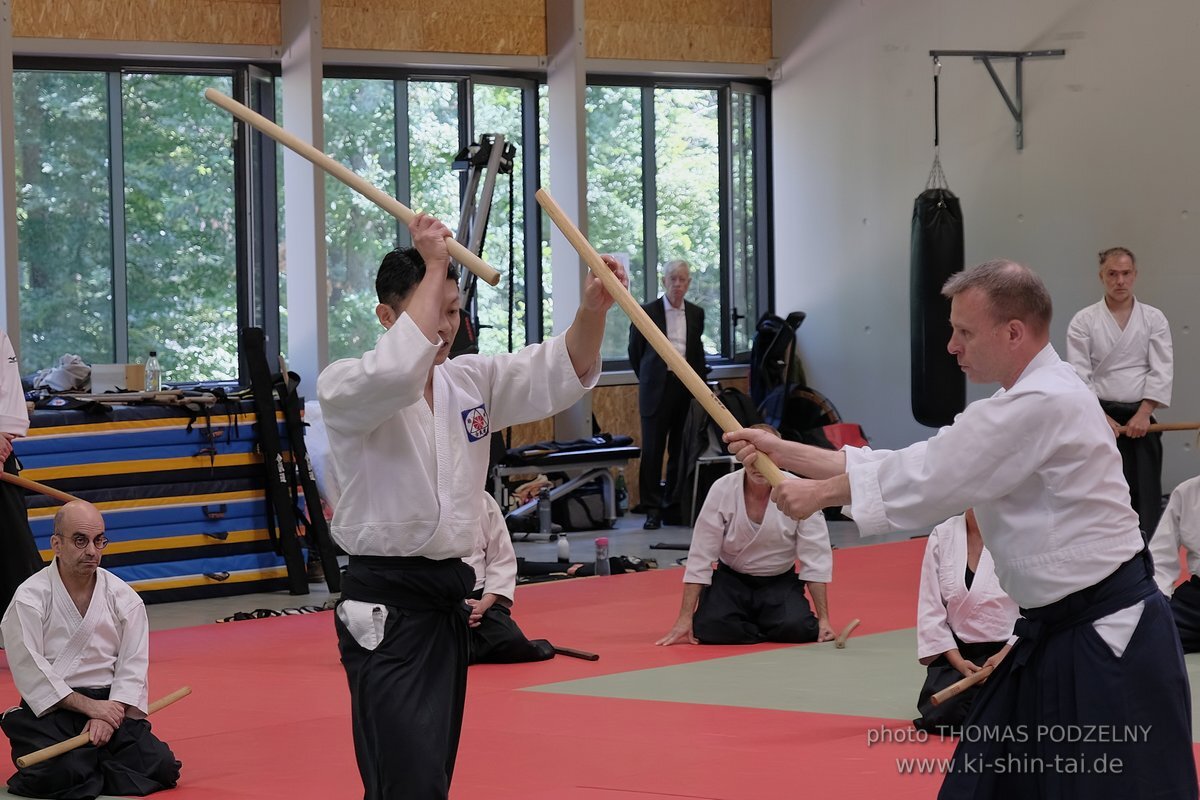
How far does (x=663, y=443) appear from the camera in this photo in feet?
35.1

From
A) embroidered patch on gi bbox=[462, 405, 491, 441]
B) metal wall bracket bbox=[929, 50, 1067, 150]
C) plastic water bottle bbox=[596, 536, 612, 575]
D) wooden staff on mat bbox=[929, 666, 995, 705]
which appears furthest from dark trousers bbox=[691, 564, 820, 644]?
metal wall bracket bbox=[929, 50, 1067, 150]

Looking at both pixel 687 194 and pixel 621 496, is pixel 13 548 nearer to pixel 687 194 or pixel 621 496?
pixel 621 496

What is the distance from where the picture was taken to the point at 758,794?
3822 mm

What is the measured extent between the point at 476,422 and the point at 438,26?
8652 mm

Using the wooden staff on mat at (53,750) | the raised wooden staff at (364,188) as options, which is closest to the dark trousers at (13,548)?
the wooden staff on mat at (53,750)

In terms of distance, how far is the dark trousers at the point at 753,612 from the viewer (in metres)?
6.11

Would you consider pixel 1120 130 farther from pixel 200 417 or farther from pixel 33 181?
pixel 33 181

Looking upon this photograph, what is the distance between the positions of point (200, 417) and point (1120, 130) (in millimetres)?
6119

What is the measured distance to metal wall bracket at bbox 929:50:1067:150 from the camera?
1027cm

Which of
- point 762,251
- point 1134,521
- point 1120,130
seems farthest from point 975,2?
point 1134,521

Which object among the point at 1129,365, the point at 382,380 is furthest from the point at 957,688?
the point at 1129,365

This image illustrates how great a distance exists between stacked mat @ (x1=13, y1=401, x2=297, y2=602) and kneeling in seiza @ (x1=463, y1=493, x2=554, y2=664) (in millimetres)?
2498

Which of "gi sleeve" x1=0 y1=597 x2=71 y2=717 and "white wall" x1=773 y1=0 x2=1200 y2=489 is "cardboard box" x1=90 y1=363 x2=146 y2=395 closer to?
"gi sleeve" x1=0 y1=597 x2=71 y2=717

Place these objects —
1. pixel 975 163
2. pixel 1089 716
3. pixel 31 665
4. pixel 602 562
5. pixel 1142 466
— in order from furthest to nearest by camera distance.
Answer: pixel 975 163, pixel 602 562, pixel 1142 466, pixel 31 665, pixel 1089 716
